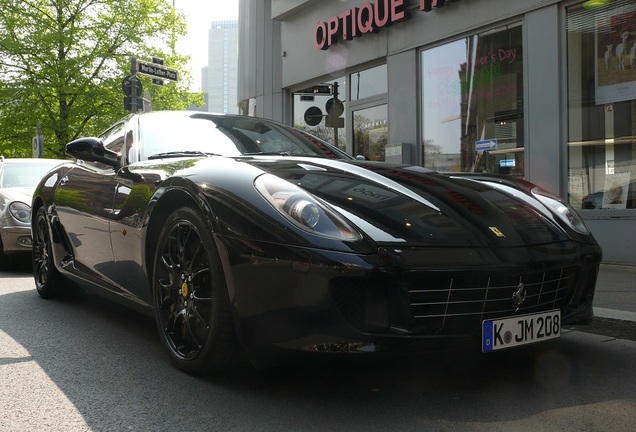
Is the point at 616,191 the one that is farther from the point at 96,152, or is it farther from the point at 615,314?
the point at 96,152

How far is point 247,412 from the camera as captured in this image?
2.67 m

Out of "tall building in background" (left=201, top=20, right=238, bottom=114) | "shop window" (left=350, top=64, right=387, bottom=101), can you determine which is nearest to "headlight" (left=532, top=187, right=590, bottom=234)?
"shop window" (left=350, top=64, right=387, bottom=101)

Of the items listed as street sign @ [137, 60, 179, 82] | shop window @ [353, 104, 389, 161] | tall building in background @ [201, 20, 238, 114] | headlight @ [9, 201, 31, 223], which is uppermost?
tall building in background @ [201, 20, 238, 114]

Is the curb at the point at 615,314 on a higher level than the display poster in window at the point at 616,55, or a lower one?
lower

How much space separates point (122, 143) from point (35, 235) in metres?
1.73

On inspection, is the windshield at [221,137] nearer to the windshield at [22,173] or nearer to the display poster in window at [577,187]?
the display poster in window at [577,187]

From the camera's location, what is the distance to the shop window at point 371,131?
11.3 meters

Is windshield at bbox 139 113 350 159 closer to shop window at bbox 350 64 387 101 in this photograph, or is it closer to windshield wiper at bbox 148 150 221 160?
windshield wiper at bbox 148 150 221 160

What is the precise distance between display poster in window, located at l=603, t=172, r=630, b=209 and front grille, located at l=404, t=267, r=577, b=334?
5331 millimetres

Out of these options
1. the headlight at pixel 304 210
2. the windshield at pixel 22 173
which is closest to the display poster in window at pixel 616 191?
the headlight at pixel 304 210

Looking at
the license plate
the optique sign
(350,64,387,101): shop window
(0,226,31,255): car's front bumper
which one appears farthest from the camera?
(350,64,387,101): shop window

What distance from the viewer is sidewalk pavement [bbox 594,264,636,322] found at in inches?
167

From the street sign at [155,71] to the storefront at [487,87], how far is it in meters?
2.19

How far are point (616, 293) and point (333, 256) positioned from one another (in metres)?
3.51
